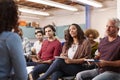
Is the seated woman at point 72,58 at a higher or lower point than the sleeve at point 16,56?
lower

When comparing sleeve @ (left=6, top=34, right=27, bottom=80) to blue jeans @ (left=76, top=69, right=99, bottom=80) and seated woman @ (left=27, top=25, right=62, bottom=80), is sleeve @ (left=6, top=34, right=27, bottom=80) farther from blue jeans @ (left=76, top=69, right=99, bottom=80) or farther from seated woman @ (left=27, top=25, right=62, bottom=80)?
seated woman @ (left=27, top=25, right=62, bottom=80)

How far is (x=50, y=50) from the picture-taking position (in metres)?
3.87

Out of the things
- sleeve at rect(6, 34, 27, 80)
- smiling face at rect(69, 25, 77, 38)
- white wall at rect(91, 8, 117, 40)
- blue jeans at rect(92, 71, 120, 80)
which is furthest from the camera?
white wall at rect(91, 8, 117, 40)

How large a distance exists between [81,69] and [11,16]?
6.96 ft

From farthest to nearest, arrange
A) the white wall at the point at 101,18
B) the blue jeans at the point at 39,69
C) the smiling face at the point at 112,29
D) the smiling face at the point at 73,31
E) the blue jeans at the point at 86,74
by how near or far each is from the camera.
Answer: the white wall at the point at 101,18
the blue jeans at the point at 39,69
the smiling face at the point at 73,31
the blue jeans at the point at 86,74
the smiling face at the point at 112,29

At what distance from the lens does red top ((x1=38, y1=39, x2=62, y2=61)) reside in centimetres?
378

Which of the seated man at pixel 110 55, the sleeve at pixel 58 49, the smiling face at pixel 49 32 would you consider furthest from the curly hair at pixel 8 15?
the smiling face at pixel 49 32

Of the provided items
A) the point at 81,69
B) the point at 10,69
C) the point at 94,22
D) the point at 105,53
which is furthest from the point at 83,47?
the point at 94,22

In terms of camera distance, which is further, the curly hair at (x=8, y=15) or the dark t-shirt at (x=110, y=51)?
the dark t-shirt at (x=110, y=51)

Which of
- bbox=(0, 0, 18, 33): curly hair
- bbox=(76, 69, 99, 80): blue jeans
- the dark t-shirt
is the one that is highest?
bbox=(0, 0, 18, 33): curly hair

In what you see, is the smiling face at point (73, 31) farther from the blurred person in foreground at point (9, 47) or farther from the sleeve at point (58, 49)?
the blurred person in foreground at point (9, 47)

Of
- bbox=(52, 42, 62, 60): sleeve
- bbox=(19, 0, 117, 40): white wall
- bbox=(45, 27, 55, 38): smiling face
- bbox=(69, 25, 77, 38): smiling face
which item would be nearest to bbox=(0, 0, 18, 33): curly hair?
bbox=(69, 25, 77, 38): smiling face

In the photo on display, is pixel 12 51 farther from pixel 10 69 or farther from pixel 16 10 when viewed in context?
pixel 16 10

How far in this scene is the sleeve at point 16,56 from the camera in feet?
3.96
